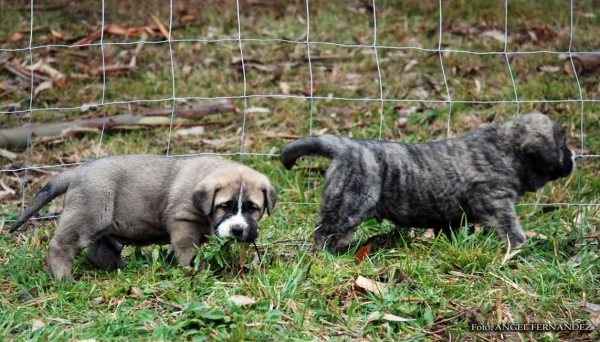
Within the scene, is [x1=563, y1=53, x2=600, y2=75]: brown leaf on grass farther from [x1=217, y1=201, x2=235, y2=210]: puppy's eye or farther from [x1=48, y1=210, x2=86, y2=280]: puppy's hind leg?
[x1=48, y1=210, x2=86, y2=280]: puppy's hind leg

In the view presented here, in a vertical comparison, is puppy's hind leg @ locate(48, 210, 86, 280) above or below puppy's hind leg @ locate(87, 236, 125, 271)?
above

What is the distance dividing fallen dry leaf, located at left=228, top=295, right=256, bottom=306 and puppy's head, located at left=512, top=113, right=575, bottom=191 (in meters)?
2.99

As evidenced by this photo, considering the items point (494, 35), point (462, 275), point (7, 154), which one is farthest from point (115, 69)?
point (462, 275)

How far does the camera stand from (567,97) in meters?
9.51

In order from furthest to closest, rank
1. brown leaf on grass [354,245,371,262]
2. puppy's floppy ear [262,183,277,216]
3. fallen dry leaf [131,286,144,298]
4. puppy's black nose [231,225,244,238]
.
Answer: brown leaf on grass [354,245,371,262] → puppy's floppy ear [262,183,277,216] → puppy's black nose [231,225,244,238] → fallen dry leaf [131,286,144,298]

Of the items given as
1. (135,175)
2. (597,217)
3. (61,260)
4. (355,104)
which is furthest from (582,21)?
(61,260)

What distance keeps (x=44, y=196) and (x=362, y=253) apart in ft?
8.25

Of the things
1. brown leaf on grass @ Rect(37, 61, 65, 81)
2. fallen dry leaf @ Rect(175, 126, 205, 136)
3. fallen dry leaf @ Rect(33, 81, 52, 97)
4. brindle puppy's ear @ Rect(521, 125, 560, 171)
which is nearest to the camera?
brindle puppy's ear @ Rect(521, 125, 560, 171)

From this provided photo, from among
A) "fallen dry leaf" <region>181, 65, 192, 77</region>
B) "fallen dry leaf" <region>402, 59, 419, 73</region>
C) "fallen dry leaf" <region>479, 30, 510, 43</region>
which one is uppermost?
"fallen dry leaf" <region>479, 30, 510, 43</region>

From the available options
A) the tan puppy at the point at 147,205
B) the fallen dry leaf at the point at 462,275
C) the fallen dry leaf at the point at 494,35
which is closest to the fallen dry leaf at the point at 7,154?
Answer: the tan puppy at the point at 147,205

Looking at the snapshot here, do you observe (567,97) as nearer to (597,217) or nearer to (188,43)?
(597,217)

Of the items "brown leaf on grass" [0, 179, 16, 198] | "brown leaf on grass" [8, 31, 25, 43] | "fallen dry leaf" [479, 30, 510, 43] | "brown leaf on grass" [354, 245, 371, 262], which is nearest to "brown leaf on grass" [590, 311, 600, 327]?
"brown leaf on grass" [354, 245, 371, 262]

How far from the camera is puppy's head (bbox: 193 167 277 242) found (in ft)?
18.3

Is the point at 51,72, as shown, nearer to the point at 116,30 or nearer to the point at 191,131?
the point at 116,30
